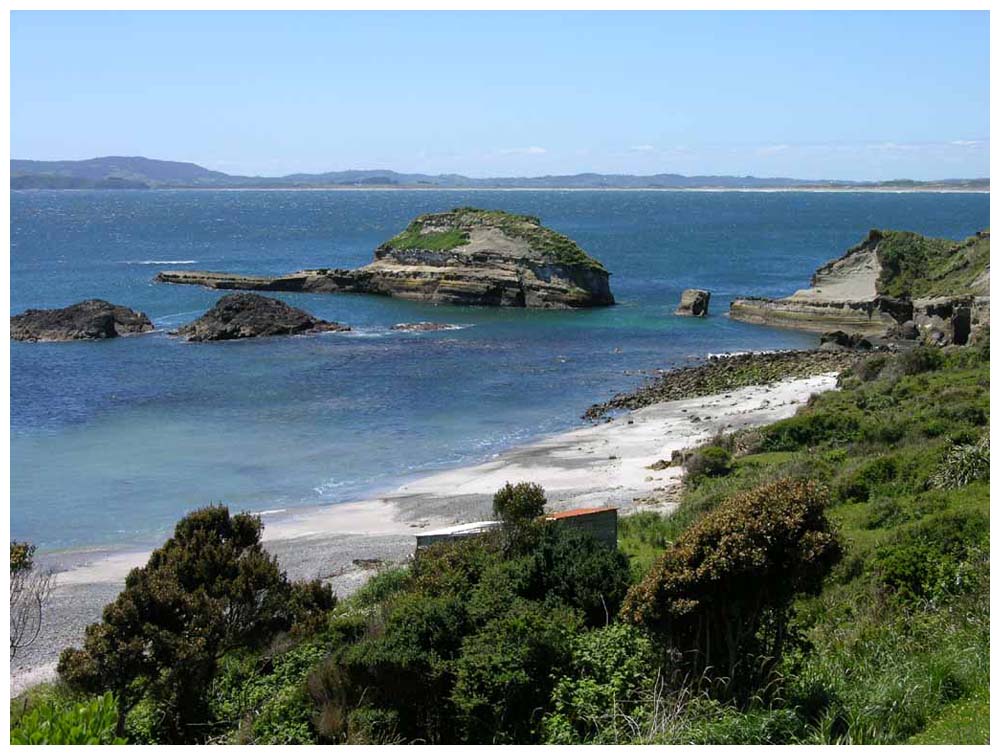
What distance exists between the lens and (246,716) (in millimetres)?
12922

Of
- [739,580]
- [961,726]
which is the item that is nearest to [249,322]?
[739,580]

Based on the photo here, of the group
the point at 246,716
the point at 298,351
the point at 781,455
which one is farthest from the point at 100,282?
the point at 246,716

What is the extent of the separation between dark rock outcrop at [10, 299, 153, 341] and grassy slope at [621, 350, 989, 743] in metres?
42.5

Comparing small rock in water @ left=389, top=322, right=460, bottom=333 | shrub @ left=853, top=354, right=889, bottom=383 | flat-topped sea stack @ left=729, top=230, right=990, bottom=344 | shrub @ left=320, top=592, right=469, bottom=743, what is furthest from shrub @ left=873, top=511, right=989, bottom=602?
small rock in water @ left=389, top=322, right=460, bottom=333

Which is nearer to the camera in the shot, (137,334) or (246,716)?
(246,716)

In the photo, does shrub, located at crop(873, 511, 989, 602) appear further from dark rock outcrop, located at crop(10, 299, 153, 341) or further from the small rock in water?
dark rock outcrop, located at crop(10, 299, 153, 341)

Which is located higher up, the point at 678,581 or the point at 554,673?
the point at 678,581

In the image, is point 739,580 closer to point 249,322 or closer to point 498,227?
point 249,322

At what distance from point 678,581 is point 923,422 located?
1833cm

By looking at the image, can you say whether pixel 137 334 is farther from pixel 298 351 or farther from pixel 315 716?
pixel 315 716

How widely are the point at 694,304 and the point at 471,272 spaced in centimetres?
1636

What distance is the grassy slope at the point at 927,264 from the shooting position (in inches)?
2436

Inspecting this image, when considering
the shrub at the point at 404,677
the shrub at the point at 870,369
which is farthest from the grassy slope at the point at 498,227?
the shrub at the point at 404,677

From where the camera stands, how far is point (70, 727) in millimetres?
8805
